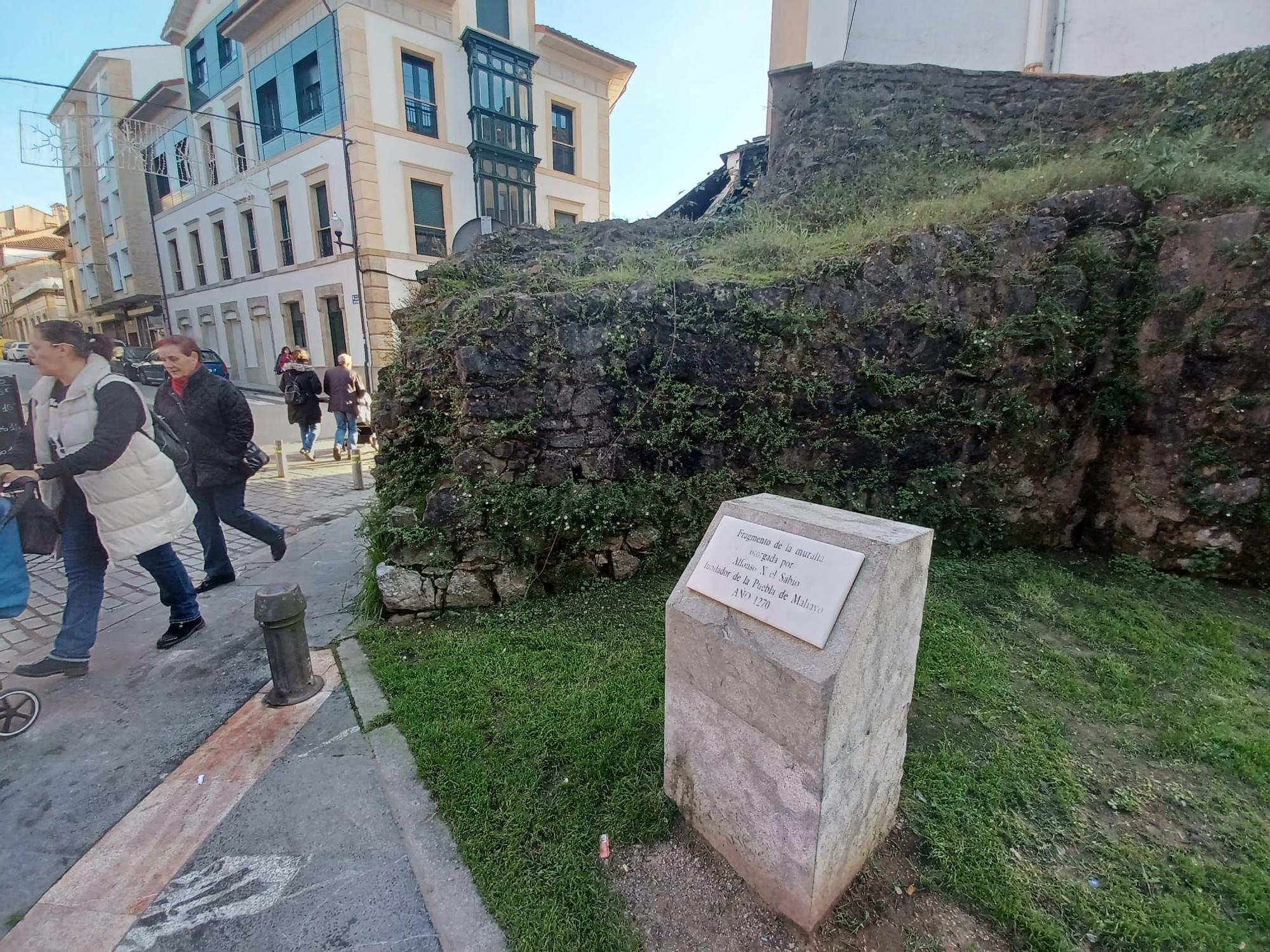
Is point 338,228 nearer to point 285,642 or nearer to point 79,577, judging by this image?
point 79,577

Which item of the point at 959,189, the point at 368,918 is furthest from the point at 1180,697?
the point at 959,189

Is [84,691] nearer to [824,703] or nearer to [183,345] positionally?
[183,345]

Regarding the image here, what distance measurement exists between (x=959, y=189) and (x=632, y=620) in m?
5.90

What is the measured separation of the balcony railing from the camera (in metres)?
16.8

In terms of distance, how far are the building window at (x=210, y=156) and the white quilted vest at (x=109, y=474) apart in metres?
22.5

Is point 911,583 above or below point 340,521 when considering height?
above

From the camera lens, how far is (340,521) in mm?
6629

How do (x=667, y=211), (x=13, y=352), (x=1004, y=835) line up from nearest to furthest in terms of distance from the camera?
(x=1004, y=835) → (x=667, y=211) → (x=13, y=352)

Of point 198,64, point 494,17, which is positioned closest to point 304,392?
point 494,17

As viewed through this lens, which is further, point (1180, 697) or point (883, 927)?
point (1180, 697)

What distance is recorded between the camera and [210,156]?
20.4 m

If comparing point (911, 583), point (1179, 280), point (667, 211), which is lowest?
point (911, 583)

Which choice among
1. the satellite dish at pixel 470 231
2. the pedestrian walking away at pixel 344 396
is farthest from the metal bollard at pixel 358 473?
the satellite dish at pixel 470 231

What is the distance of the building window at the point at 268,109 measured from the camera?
17500 millimetres
